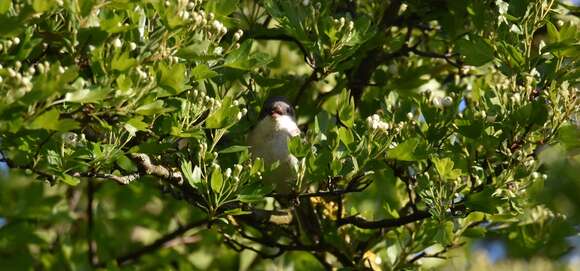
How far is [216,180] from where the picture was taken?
3.34 meters

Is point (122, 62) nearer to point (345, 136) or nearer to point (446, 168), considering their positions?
point (345, 136)

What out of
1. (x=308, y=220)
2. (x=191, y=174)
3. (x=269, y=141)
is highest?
(x=191, y=174)

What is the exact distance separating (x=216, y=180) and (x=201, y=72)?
0.38 m

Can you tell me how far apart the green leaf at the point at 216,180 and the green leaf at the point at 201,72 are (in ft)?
1.07

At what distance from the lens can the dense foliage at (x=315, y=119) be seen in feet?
9.57

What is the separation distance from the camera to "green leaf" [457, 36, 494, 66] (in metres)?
3.75

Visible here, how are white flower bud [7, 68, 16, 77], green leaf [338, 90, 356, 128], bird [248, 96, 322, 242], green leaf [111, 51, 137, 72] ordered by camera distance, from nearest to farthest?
white flower bud [7, 68, 16, 77] → green leaf [111, 51, 137, 72] → green leaf [338, 90, 356, 128] → bird [248, 96, 322, 242]

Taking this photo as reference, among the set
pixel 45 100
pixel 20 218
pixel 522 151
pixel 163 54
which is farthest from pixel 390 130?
pixel 20 218

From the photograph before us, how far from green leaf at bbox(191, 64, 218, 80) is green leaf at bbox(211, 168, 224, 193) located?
33cm

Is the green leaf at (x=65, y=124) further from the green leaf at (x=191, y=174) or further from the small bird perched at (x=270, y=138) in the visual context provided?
the small bird perched at (x=270, y=138)

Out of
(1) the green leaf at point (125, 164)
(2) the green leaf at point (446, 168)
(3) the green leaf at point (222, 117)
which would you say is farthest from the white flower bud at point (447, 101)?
(1) the green leaf at point (125, 164)

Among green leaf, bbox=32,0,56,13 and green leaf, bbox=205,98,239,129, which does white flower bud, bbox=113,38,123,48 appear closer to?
green leaf, bbox=32,0,56,13

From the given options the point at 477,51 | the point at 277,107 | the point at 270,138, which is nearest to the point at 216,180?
the point at 270,138

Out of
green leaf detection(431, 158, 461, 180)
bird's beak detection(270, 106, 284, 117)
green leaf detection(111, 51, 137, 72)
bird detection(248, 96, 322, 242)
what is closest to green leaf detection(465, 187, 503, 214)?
green leaf detection(431, 158, 461, 180)
